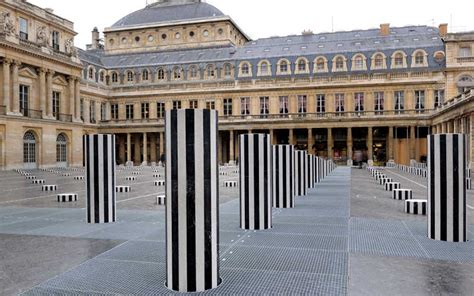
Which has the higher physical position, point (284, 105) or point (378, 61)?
point (378, 61)

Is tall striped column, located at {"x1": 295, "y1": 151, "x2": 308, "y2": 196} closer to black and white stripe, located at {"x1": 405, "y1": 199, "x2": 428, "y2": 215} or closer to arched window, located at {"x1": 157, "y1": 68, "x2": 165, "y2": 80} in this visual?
black and white stripe, located at {"x1": 405, "y1": 199, "x2": 428, "y2": 215}

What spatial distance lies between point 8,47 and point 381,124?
1728 inches

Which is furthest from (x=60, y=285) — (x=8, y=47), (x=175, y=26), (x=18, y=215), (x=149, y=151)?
(x=175, y=26)

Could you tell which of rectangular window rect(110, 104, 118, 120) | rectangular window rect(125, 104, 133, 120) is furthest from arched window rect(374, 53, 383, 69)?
rectangular window rect(110, 104, 118, 120)

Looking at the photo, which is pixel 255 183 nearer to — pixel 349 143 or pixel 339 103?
pixel 349 143

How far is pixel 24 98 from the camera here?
4516 centimetres

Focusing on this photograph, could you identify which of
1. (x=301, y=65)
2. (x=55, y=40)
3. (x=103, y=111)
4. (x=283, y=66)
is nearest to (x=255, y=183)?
(x=55, y=40)

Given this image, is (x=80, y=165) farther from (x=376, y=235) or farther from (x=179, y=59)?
(x=376, y=235)

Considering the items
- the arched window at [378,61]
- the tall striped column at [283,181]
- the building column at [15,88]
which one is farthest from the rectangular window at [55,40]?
the tall striped column at [283,181]

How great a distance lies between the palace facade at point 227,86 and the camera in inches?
1789

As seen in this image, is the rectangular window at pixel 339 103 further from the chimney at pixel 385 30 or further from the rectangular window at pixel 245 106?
the rectangular window at pixel 245 106

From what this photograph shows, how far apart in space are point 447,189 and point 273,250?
358 centimetres

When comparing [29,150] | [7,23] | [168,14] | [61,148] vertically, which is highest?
[168,14]

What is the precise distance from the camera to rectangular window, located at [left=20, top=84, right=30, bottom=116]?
44.6m
